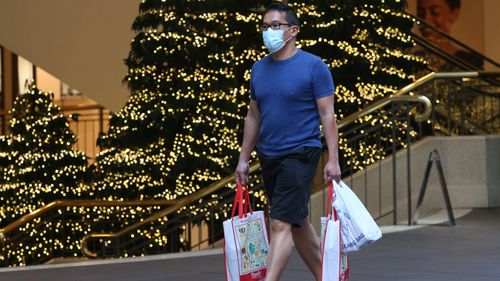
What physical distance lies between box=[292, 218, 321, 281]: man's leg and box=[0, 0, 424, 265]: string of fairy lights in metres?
7.97

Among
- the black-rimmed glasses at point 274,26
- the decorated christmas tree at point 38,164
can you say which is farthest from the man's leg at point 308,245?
the decorated christmas tree at point 38,164

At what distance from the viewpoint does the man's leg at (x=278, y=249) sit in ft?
24.0

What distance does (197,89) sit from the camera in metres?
16.4

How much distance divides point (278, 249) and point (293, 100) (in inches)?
33.7

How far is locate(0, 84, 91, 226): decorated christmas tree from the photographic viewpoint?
17.9m

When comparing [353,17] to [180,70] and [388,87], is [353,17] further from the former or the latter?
[180,70]

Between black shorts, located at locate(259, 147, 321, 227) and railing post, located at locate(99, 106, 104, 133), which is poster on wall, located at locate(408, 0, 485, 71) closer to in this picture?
railing post, located at locate(99, 106, 104, 133)

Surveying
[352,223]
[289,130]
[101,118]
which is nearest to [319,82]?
[289,130]

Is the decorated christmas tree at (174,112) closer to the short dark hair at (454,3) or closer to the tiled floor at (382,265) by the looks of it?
the tiled floor at (382,265)

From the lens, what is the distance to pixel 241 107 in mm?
16594

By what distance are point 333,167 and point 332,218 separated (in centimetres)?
29

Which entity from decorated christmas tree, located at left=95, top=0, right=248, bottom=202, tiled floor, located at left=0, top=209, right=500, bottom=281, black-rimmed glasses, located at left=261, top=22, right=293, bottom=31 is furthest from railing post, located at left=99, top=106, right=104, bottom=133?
black-rimmed glasses, located at left=261, top=22, right=293, bottom=31

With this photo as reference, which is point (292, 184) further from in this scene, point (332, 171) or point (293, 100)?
point (293, 100)

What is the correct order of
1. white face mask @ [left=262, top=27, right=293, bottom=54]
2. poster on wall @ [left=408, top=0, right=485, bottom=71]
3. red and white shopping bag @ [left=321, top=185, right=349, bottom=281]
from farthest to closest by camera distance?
poster on wall @ [left=408, top=0, right=485, bottom=71] < white face mask @ [left=262, top=27, right=293, bottom=54] < red and white shopping bag @ [left=321, top=185, right=349, bottom=281]
